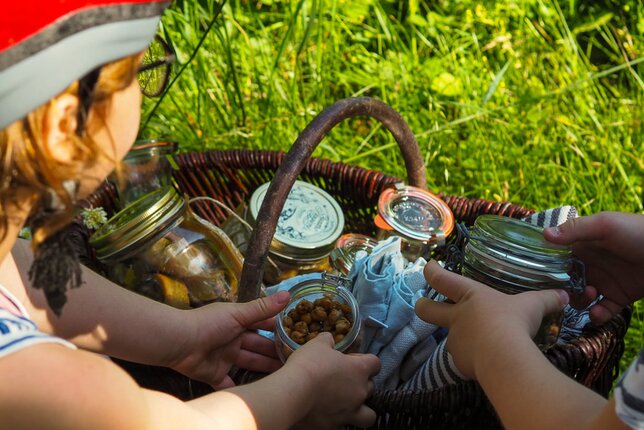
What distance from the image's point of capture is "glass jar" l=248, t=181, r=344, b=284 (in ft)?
3.85

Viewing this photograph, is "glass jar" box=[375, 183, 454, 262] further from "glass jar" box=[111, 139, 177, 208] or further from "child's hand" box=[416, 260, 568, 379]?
"glass jar" box=[111, 139, 177, 208]

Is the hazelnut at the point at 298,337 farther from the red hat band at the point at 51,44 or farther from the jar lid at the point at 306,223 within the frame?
the red hat band at the point at 51,44

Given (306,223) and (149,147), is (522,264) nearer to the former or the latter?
(306,223)

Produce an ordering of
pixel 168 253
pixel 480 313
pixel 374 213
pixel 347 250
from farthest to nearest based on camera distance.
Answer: pixel 374 213 < pixel 347 250 < pixel 168 253 < pixel 480 313

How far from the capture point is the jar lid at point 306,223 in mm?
1173

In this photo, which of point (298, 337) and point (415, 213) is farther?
point (415, 213)

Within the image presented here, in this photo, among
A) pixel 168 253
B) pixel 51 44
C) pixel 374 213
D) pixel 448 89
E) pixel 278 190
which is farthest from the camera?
pixel 448 89

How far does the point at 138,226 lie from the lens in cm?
102

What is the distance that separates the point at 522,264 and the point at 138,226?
1.64 feet

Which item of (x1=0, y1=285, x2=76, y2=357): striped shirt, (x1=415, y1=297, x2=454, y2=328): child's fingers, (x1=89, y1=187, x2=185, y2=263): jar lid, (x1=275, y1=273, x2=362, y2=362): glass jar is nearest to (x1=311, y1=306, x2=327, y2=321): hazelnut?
(x1=275, y1=273, x2=362, y2=362): glass jar

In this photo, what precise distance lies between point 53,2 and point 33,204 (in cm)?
21

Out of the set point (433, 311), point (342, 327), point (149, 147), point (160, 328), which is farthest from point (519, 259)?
point (149, 147)

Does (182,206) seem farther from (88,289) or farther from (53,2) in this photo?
(53,2)

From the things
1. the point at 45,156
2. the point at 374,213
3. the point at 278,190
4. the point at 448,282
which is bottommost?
the point at 374,213
